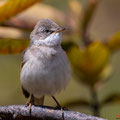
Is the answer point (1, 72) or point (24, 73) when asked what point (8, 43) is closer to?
point (24, 73)

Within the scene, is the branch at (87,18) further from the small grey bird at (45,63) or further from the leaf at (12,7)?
the leaf at (12,7)

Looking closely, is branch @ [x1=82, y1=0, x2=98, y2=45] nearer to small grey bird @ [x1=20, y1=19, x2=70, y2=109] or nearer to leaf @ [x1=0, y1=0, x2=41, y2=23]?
small grey bird @ [x1=20, y1=19, x2=70, y2=109]

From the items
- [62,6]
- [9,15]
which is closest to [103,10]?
[62,6]

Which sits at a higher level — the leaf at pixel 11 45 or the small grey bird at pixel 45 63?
the leaf at pixel 11 45

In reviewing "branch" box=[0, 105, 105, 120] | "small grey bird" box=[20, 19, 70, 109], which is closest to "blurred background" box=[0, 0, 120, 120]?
"small grey bird" box=[20, 19, 70, 109]

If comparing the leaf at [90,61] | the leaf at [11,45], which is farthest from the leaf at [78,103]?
the leaf at [11,45]

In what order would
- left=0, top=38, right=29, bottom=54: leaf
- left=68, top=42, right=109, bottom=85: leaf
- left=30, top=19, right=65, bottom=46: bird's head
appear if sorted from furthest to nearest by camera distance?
left=30, top=19, right=65, bottom=46: bird's head < left=68, top=42, right=109, bottom=85: leaf < left=0, top=38, right=29, bottom=54: leaf

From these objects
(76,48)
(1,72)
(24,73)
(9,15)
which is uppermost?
(9,15)
